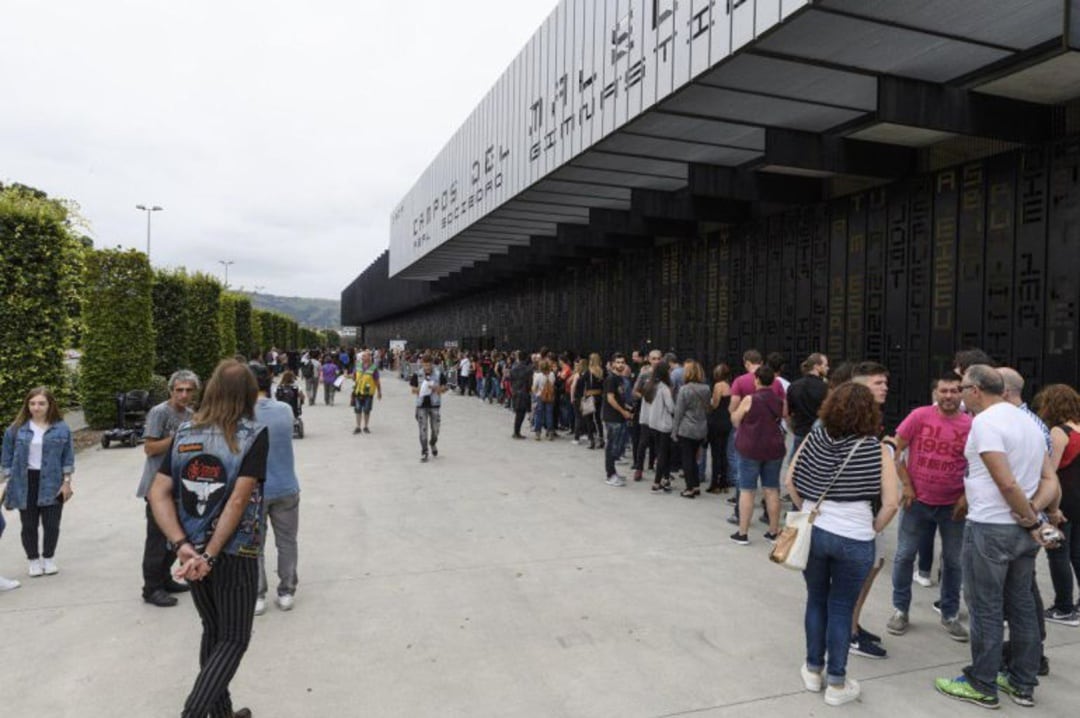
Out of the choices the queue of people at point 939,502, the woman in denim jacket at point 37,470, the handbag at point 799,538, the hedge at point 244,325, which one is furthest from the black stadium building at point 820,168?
the hedge at point 244,325

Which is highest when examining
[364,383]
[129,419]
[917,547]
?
[364,383]

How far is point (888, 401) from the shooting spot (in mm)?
9742

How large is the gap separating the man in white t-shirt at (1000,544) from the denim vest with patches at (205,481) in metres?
3.65

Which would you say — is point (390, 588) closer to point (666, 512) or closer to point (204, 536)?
point (204, 536)

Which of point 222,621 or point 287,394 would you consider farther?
point 287,394

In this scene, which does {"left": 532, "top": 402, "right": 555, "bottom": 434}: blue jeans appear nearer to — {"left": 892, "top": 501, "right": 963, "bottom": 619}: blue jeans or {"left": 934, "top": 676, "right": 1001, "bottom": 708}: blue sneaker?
{"left": 892, "top": 501, "right": 963, "bottom": 619}: blue jeans

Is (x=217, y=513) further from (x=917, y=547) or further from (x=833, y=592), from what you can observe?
(x=917, y=547)

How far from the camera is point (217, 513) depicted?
2.78m

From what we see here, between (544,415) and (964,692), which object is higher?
(544,415)

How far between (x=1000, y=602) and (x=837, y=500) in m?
1.06

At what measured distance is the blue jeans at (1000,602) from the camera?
3391mm

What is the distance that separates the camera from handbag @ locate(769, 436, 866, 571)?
336 cm

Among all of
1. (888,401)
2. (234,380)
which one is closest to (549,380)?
(888,401)

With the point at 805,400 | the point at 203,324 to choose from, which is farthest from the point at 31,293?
the point at 805,400
